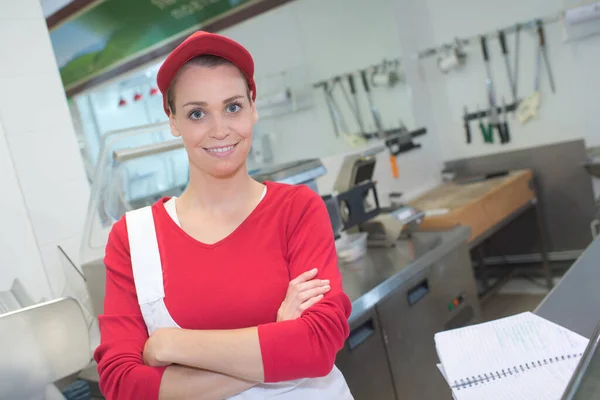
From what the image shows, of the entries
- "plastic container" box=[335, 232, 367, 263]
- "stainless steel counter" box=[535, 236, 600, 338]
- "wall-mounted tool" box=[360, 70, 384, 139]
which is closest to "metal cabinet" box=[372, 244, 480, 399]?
"plastic container" box=[335, 232, 367, 263]

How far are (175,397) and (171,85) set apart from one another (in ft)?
2.00

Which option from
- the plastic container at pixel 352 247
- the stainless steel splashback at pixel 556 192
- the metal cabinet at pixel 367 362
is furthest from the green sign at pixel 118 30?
the stainless steel splashback at pixel 556 192

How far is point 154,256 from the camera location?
1.09m

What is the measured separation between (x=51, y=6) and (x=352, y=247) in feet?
4.91

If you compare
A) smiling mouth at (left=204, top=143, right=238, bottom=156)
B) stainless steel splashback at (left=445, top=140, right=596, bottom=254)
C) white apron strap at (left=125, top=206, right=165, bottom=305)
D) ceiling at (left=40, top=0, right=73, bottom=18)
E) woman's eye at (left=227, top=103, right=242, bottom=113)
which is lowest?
stainless steel splashback at (left=445, top=140, right=596, bottom=254)

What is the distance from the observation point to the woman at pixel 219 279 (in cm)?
100

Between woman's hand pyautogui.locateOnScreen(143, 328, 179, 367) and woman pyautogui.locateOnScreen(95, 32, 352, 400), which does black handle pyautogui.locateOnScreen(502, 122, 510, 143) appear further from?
woman's hand pyautogui.locateOnScreen(143, 328, 179, 367)

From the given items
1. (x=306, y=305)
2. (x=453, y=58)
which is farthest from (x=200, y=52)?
(x=453, y=58)

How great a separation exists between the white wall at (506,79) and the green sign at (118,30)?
1.82 metres

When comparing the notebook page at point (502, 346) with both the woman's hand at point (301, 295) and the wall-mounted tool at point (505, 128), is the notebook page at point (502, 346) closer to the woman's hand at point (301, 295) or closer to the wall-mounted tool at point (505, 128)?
the woman's hand at point (301, 295)

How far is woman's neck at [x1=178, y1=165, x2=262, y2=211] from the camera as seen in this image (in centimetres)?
115

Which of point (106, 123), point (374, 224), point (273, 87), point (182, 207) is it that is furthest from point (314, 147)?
point (182, 207)

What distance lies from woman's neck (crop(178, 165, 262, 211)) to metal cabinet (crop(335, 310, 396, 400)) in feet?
2.53

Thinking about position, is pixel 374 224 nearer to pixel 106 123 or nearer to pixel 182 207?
pixel 106 123
